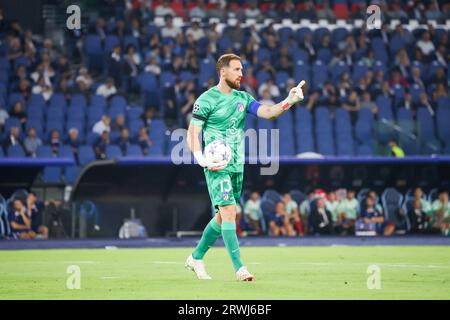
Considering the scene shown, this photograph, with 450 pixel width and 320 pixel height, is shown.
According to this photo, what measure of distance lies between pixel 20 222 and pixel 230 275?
→ 12.4 m

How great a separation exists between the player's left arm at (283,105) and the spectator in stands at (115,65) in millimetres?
18028

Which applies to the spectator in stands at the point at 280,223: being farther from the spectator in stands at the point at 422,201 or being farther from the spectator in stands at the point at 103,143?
the spectator in stands at the point at 103,143

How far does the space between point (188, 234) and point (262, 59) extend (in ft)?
25.7

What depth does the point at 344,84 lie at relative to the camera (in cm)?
3009

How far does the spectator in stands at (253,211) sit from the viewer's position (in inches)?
997

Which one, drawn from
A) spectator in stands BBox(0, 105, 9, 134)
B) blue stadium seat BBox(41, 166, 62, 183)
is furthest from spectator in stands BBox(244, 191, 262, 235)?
spectator in stands BBox(0, 105, 9, 134)

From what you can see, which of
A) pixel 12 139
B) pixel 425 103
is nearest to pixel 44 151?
pixel 12 139

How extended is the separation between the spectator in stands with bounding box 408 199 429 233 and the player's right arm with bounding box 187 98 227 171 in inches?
590

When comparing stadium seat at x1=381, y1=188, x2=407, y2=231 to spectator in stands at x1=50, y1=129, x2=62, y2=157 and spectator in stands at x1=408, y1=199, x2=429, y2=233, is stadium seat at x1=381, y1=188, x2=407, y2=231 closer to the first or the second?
spectator in stands at x1=408, y1=199, x2=429, y2=233

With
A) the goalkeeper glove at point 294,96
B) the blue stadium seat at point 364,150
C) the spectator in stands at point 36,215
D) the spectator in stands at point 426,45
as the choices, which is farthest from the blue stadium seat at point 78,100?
the goalkeeper glove at point 294,96

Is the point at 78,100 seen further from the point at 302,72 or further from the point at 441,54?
the point at 441,54

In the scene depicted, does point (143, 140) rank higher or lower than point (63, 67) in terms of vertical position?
lower

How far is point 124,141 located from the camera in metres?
26.3

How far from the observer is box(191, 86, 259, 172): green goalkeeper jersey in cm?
1186
